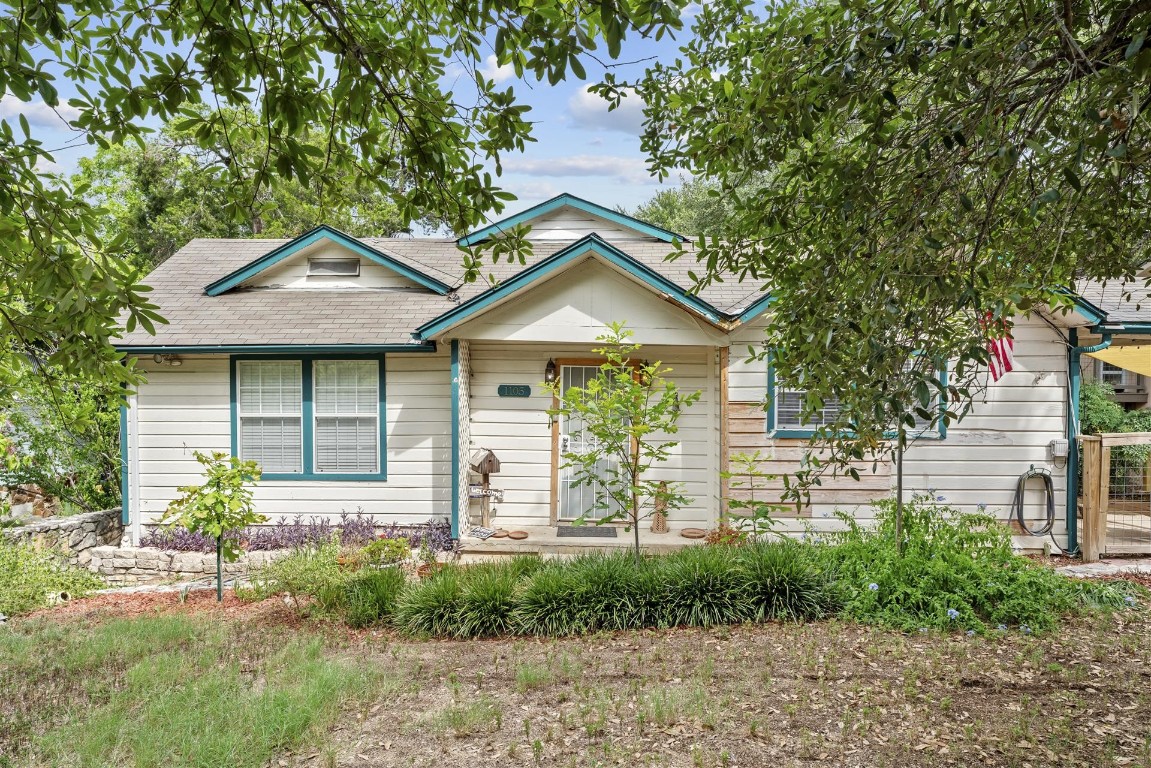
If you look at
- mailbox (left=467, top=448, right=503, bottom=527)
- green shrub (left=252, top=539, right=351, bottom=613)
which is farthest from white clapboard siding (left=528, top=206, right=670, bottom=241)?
green shrub (left=252, top=539, right=351, bottom=613)

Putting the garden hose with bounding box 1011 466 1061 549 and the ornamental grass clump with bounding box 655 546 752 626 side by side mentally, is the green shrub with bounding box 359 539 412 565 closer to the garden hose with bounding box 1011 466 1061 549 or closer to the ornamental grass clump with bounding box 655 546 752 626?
the ornamental grass clump with bounding box 655 546 752 626

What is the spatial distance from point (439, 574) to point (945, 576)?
4719 millimetres

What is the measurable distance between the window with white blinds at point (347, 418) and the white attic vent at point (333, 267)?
1.85 metres

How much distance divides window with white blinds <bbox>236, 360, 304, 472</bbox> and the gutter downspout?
10022 mm

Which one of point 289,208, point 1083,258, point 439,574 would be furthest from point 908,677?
point 289,208

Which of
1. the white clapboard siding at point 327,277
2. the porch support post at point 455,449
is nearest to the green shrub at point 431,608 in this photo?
the porch support post at point 455,449

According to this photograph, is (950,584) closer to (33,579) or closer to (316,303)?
(316,303)

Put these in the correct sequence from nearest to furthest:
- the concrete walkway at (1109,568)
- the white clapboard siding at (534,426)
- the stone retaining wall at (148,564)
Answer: the concrete walkway at (1109,568) → the stone retaining wall at (148,564) → the white clapboard siding at (534,426)

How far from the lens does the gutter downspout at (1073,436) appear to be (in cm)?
879

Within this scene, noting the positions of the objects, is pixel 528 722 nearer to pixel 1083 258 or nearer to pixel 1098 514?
pixel 1083 258

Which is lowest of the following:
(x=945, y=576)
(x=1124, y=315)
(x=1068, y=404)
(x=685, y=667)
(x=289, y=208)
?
(x=685, y=667)

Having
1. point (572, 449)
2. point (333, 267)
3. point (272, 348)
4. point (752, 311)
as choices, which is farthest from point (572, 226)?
point (272, 348)

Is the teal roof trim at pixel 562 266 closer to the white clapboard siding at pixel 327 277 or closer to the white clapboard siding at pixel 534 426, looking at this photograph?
the white clapboard siding at pixel 534 426

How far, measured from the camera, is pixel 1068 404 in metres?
8.85
